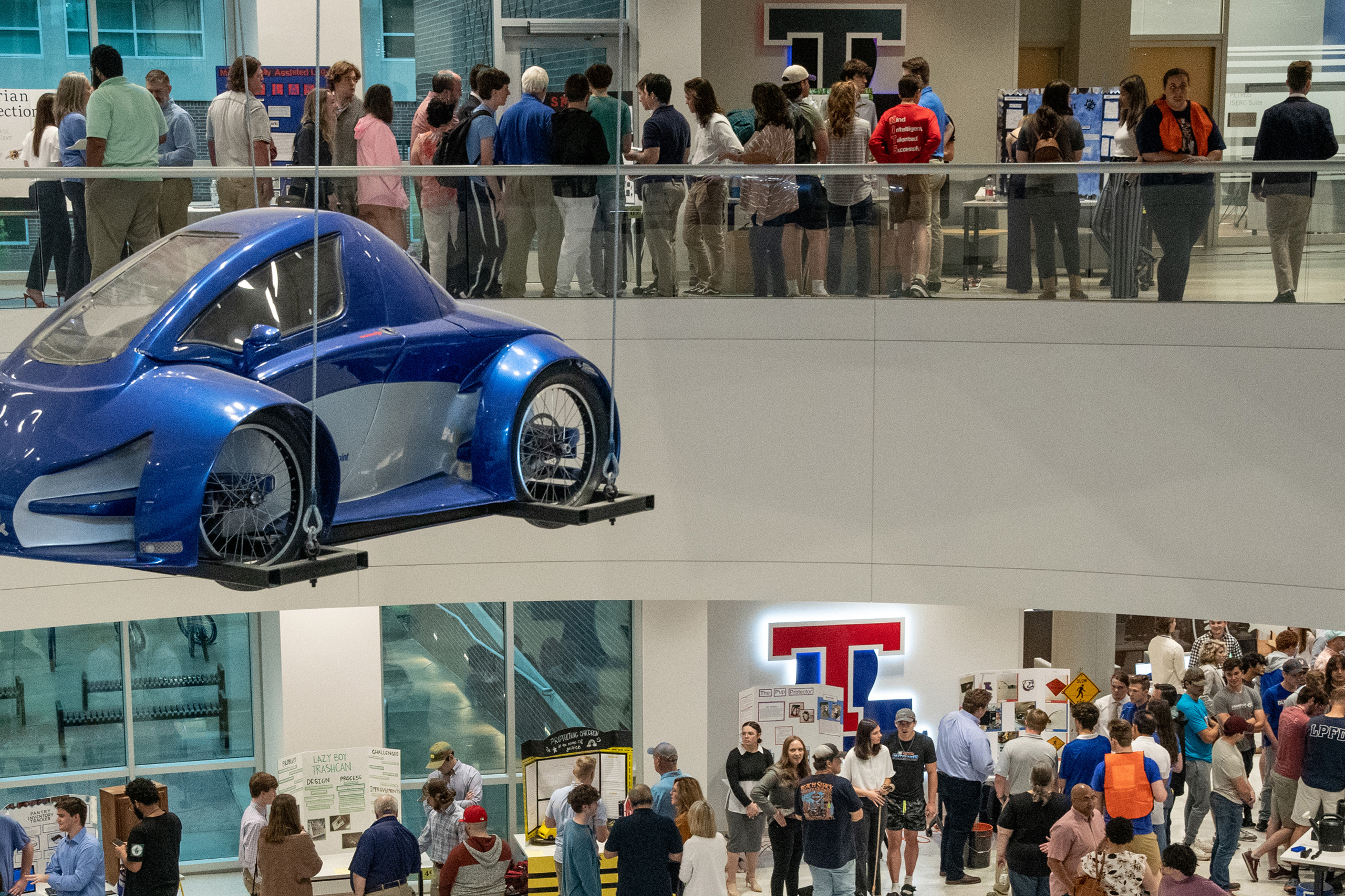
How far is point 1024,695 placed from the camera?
1114 cm

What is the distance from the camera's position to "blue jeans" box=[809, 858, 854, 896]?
9203 mm

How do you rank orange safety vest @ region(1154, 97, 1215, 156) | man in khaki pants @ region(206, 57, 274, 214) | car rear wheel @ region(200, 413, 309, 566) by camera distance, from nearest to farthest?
car rear wheel @ region(200, 413, 309, 566) → man in khaki pants @ region(206, 57, 274, 214) → orange safety vest @ region(1154, 97, 1215, 156)

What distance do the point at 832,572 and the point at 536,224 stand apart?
3.12m

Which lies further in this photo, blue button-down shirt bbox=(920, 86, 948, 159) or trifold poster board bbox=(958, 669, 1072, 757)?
trifold poster board bbox=(958, 669, 1072, 757)

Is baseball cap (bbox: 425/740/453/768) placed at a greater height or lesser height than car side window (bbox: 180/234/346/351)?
lesser

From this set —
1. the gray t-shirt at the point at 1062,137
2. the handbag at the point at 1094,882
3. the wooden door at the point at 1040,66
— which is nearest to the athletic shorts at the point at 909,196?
the gray t-shirt at the point at 1062,137

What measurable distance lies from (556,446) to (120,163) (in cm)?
339

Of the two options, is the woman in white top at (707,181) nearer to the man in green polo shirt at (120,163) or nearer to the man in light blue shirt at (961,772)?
the man in green polo shirt at (120,163)

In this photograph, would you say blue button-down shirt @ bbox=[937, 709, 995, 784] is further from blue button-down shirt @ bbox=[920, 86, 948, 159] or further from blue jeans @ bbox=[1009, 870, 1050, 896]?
blue button-down shirt @ bbox=[920, 86, 948, 159]

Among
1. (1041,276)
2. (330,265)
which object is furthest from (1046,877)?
(330,265)

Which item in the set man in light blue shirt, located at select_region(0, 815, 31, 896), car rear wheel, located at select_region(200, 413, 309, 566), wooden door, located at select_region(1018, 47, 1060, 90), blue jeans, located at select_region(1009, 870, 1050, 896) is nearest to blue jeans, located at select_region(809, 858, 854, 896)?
blue jeans, located at select_region(1009, 870, 1050, 896)

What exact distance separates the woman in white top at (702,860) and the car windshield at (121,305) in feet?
15.9

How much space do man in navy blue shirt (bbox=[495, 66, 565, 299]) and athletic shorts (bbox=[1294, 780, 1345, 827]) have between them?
19.3 ft

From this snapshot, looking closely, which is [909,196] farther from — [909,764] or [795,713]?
[795,713]
